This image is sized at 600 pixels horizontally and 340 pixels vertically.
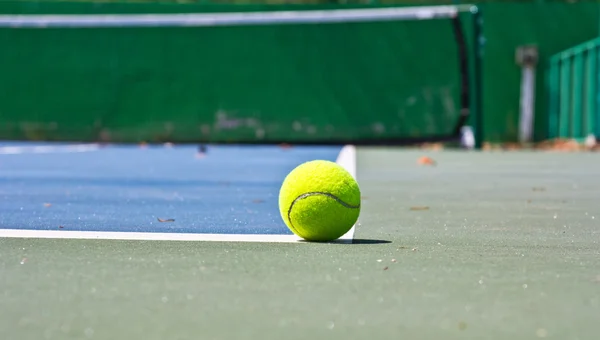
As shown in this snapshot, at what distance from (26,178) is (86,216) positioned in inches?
134

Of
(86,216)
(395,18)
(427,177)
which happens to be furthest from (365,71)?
(86,216)

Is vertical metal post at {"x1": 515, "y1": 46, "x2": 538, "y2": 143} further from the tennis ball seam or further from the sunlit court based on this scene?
the tennis ball seam

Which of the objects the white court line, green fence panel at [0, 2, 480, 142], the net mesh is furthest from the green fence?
the white court line

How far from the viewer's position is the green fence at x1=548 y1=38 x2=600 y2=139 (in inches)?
628

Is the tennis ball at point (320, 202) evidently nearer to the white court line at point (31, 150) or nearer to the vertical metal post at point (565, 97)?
the white court line at point (31, 150)

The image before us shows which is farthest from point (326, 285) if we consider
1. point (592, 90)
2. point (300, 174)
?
point (592, 90)

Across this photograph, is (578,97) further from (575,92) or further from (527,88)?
(527,88)

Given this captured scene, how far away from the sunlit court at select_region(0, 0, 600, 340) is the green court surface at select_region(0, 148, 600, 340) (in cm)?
1

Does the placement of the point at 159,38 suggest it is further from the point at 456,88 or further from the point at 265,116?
the point at 456,88

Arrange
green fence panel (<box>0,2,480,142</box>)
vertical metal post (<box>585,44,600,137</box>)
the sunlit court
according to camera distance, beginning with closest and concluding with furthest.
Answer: the sunlit court
vertical metal post (<box>585,44,600,137</box>)
green fence panel (<box>0,2,480,142</box>)

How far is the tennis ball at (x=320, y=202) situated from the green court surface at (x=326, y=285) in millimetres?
98

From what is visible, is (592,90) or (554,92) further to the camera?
(554,92)

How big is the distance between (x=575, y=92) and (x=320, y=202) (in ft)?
44.5

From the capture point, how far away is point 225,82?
18.1m
